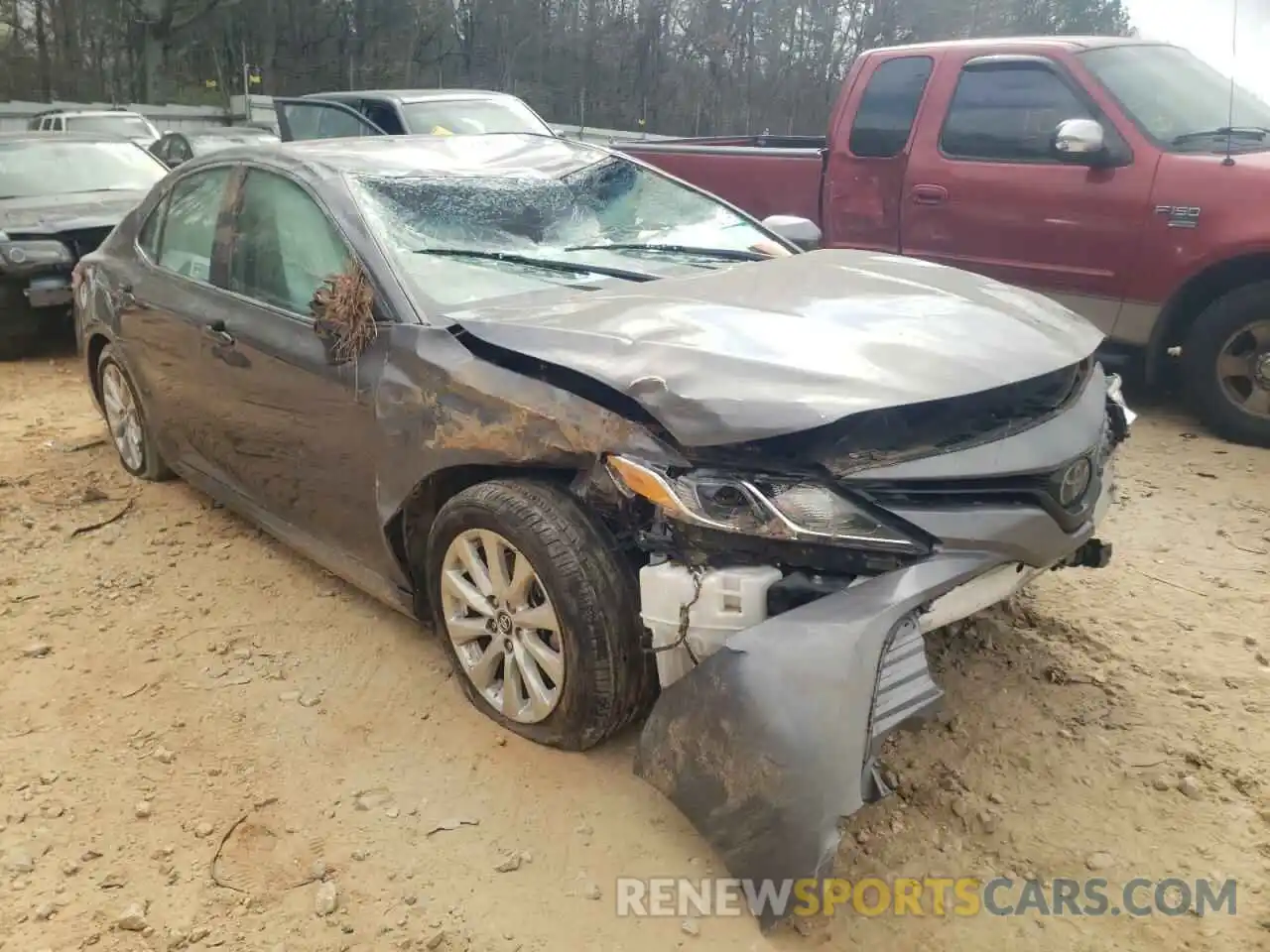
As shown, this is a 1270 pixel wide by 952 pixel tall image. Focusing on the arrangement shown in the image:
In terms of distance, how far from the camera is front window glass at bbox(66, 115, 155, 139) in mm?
14992

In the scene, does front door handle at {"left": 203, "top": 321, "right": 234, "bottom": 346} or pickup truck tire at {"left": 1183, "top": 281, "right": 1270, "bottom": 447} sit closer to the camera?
front door handle at {"left": 203, "top": 321, "right": 234, "bottom": 346}

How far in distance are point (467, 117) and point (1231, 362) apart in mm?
6204

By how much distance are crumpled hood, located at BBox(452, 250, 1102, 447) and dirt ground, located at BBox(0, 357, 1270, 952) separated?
3.32 feet

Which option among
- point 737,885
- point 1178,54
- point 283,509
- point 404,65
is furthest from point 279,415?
point 404,65

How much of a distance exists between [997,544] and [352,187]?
2.30m

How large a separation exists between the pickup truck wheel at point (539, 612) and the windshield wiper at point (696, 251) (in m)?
1.22

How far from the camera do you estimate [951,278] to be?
3250mm

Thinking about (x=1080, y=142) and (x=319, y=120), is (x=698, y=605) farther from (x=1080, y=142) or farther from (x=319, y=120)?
(x=319, y=120)

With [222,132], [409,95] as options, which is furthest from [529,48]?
[409,95]

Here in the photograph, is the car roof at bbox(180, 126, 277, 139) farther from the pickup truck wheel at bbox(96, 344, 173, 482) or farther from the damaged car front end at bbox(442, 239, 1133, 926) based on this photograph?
the damaged car front end at bbox(442, 239, 1133, 926)

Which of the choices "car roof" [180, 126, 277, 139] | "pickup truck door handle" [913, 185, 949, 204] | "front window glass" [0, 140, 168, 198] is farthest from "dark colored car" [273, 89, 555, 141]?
"car roof" [180, 126, 277, 139]

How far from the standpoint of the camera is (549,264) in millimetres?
3303

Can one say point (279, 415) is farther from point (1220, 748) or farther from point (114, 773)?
point (1220, 748)

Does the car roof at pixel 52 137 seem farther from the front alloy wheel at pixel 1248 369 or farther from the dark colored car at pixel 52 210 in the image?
the front alloy wheel at pixel 1248 369
